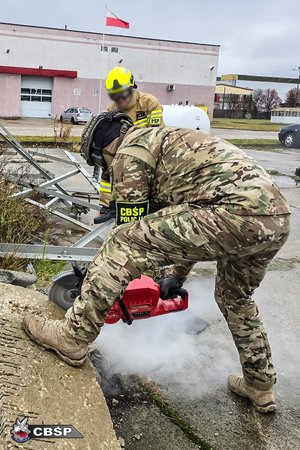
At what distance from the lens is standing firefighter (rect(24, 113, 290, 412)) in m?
2.35

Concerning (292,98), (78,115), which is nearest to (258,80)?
(292,98)

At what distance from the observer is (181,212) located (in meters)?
2.42

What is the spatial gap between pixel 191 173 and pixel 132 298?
3.27 ft

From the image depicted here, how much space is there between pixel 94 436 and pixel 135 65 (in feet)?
147

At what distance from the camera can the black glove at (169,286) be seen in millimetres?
3256

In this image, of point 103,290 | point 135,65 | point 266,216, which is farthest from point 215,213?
point 135,65

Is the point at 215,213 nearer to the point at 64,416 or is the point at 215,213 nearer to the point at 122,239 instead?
the point at 122,239

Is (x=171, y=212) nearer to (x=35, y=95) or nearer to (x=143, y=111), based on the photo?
(x=143, y=111)

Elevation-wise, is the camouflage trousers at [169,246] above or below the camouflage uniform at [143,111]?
below

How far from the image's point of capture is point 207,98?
4884cm

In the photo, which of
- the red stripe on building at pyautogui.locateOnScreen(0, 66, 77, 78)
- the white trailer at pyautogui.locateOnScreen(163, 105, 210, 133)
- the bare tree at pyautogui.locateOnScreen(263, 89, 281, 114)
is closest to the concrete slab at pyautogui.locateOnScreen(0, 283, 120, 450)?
the white trailer at pyautogui.locateOnScreen(163, 105, 210, 133)

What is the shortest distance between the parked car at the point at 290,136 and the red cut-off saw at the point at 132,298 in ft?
67.4

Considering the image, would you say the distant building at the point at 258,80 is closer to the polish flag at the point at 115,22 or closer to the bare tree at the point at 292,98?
the bare tree at the point at 292,98

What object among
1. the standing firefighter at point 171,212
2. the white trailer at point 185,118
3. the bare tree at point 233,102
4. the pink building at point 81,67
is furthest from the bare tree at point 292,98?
the standing firefighter at point 171,212
